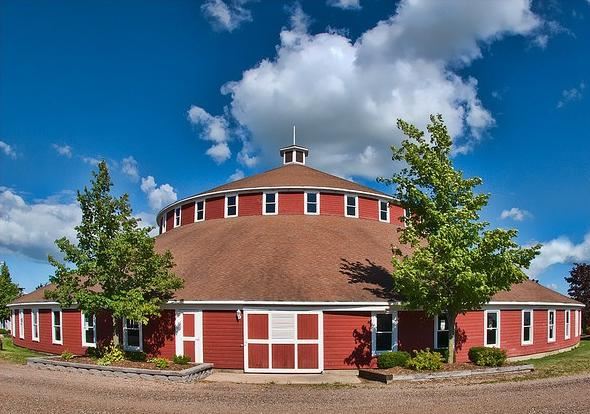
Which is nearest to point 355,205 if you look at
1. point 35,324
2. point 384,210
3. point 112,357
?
point 384,210

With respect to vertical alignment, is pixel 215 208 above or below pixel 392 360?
above

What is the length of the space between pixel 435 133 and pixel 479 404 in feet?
39.2

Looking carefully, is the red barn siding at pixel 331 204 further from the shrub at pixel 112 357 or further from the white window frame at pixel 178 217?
the shrub at pixel 112 357

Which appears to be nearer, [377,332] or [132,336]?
[377,332]

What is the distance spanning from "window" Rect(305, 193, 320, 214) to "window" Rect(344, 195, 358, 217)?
185 centimetres

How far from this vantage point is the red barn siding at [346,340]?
23.3 m

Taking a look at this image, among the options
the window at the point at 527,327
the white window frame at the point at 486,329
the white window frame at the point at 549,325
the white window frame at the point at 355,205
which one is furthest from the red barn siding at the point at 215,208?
the white window frame at the point at 549,325

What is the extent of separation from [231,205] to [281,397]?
18.5 m

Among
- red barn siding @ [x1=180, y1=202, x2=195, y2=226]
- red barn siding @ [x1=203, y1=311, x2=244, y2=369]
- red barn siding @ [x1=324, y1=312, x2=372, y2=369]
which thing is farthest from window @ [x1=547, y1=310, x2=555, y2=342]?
red barn siding @ [x1=180, y1=202, x2=195, y2=226]

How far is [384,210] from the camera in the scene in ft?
118

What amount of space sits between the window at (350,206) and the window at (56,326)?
58.5 feet

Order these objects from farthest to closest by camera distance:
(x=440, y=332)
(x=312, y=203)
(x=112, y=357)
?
(x=312, y=203) < (x=440, y=332) < (x=112, y=357)

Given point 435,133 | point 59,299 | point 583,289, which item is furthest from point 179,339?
point 583,289

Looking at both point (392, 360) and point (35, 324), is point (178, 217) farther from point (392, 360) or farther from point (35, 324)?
point (392, 360)
